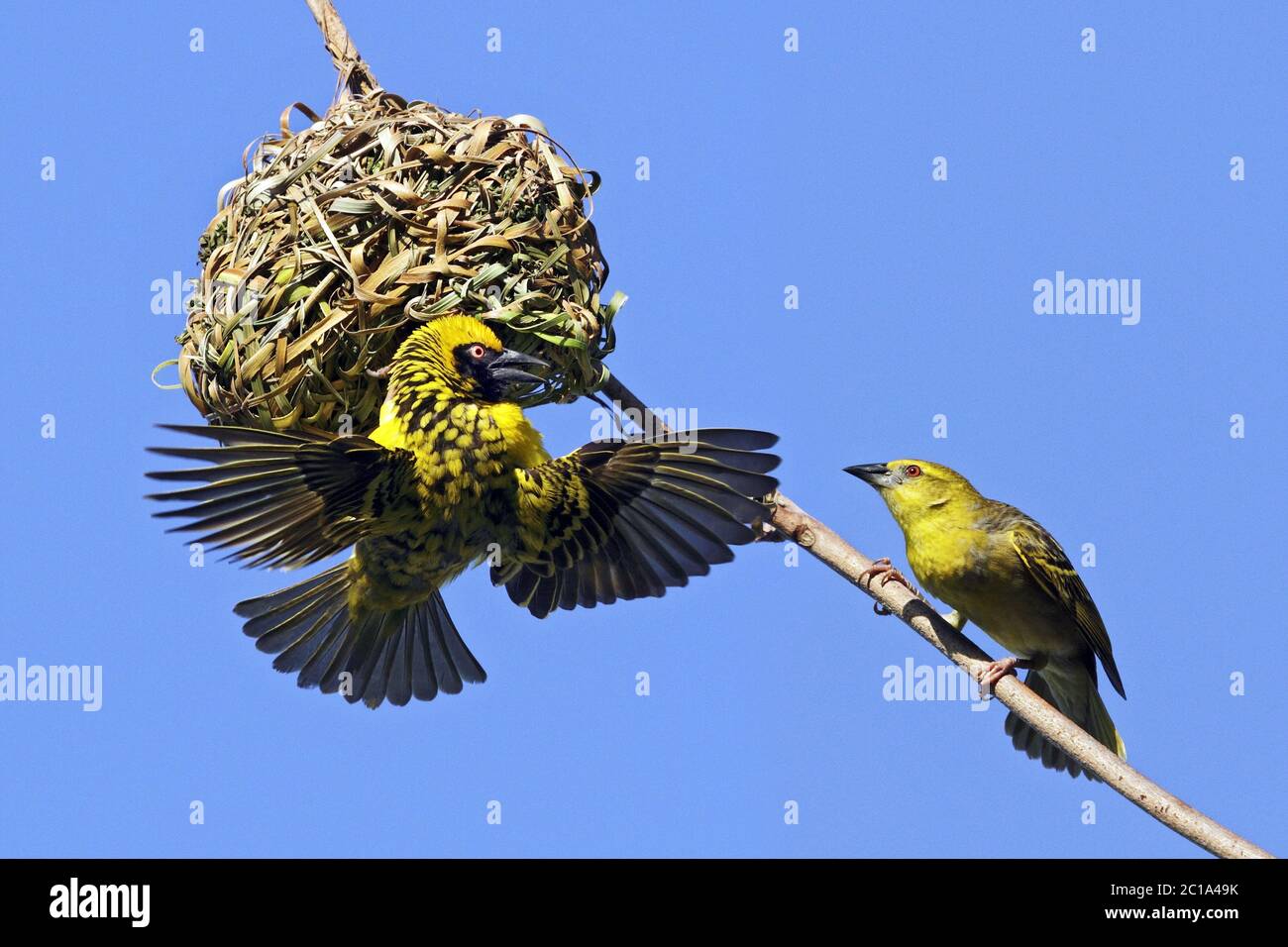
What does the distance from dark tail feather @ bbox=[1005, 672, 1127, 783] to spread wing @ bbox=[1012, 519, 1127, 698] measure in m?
0.22

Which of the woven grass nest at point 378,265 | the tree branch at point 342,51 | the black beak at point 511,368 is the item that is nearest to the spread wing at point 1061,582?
the woven grass nest at point 378,265

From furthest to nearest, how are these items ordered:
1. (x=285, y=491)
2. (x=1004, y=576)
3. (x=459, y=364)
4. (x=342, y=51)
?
(x=1004, y=576) < (x=342, y=51) < (x=459, y=364) < (x=285, y=491)

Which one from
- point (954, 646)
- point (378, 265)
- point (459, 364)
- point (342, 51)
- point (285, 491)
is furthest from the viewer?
point (342, 51)

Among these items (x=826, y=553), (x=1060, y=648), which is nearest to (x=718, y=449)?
(x=826, y=553)

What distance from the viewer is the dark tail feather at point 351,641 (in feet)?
15.4

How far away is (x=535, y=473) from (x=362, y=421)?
0.57m

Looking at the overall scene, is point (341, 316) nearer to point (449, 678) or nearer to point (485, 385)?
point (485, 385)

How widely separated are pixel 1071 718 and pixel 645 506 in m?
2.22

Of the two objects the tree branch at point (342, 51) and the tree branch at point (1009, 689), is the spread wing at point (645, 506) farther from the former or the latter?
the tree branch at point (342, 51)

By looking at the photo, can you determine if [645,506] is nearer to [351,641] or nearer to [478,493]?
[478,493]

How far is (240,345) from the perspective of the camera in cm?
410

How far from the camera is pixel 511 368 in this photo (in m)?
4.06

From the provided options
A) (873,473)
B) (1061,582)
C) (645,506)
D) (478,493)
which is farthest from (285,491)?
(1061,582)

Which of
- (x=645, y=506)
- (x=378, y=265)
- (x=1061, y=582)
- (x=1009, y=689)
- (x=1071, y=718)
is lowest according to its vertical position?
(x=1071, y=718)
